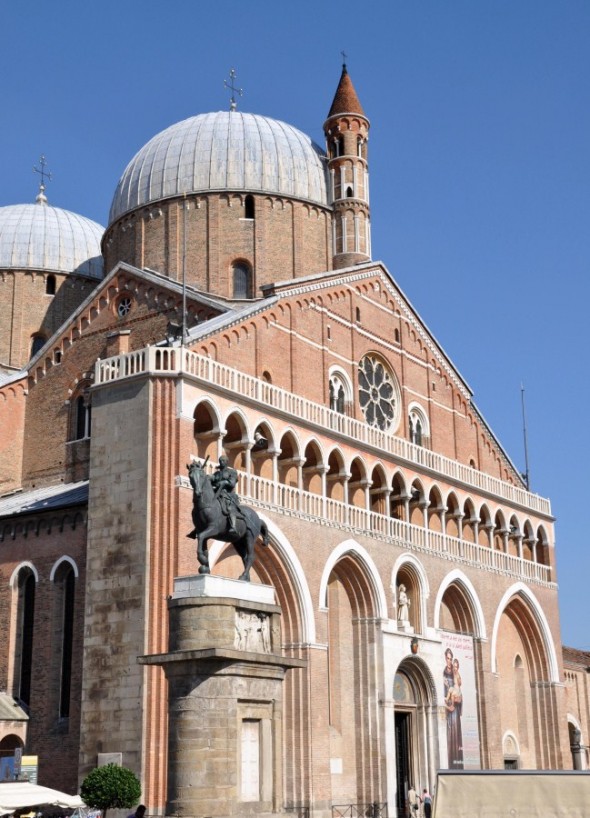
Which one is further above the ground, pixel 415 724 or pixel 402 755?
pixel 415 724

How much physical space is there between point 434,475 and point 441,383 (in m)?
5.03

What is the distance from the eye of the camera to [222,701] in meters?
16.5

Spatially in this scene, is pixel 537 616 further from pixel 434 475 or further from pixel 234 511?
pixel 234 511

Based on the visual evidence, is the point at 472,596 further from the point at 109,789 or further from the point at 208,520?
the point at 208,520

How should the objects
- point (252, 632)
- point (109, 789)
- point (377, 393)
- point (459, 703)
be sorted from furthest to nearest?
point (377, 393) < point (459, 703) < point (109, 789) < point (252, 632)

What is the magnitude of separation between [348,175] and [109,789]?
25.1m

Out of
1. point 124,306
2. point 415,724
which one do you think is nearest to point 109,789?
point 415,724

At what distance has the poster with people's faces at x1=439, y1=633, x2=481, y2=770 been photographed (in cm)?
3394

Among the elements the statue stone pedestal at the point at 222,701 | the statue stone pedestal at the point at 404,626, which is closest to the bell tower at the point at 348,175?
the statue stone pedestal at the point at 404,626

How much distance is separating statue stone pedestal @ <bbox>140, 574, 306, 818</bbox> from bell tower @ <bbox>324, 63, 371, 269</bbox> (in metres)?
24.2

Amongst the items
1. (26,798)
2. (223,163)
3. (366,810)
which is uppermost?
(223,163)

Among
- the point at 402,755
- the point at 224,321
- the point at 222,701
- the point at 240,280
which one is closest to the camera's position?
the point at 222,701

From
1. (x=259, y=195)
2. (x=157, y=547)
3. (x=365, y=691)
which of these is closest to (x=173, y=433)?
(x=157, y=547)

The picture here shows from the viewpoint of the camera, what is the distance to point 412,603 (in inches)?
1339
